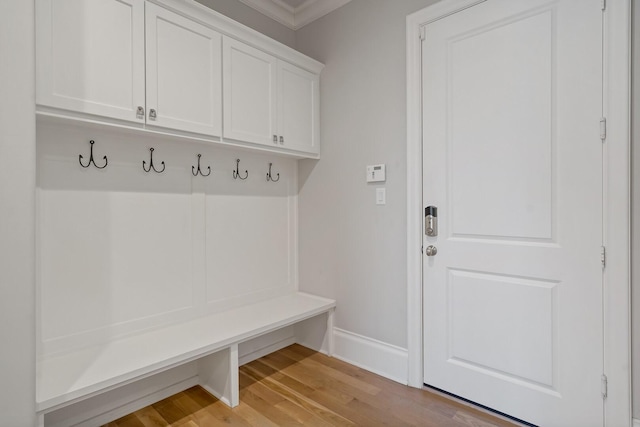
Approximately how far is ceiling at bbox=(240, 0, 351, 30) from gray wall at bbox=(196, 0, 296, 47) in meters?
0.04

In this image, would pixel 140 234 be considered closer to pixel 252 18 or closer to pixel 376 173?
pixel 376 173

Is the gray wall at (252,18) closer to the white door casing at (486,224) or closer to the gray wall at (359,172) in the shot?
the gray wall at (359,172)

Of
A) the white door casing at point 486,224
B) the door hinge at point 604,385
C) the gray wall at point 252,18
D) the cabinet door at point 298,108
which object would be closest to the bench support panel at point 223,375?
the white door casing at point 486,224

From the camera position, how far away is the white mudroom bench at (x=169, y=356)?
142 cm

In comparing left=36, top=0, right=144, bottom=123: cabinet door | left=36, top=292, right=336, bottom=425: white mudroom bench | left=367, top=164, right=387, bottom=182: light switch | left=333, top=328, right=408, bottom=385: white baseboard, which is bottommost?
left=333, top=328, right=408, bottom=385: white baseboard

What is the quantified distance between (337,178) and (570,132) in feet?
4.73

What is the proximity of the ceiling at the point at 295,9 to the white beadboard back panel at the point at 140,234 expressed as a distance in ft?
3.80

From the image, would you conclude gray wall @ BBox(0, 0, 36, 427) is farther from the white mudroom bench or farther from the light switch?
the light switch

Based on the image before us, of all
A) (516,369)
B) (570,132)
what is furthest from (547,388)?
(570,132)

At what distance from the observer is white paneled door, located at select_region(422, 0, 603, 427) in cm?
158

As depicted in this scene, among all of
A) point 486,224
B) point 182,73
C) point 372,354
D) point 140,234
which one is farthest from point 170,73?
point 372,354

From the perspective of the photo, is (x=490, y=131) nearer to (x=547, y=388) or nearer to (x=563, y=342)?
(x=563, y=342)
